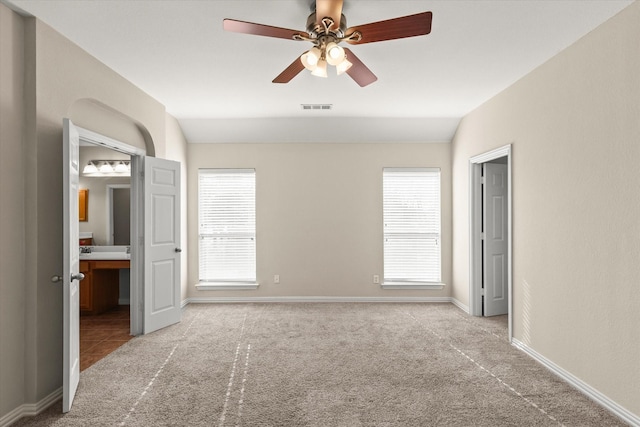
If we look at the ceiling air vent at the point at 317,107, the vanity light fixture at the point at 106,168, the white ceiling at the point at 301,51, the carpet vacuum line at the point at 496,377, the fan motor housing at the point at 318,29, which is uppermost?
the ceiling air vent at the point at 317,107

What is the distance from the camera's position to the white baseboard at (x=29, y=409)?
2.65 meters

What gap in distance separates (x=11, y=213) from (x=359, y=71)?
2.61m

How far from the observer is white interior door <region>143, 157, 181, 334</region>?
4684 mm

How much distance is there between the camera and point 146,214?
4.66m

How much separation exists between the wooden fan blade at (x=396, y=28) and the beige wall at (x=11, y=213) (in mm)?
2294

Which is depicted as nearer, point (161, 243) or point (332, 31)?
point (332, 31)

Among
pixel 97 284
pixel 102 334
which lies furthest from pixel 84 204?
pixel 102 334

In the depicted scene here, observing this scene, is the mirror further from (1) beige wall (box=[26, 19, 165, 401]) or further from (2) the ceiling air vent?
(2) the ceiling air vent

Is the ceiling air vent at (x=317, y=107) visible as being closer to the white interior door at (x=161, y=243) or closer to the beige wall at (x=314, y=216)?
the beige wall at (x=314, y=216)

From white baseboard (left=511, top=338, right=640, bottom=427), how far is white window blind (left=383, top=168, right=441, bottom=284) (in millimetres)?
2453

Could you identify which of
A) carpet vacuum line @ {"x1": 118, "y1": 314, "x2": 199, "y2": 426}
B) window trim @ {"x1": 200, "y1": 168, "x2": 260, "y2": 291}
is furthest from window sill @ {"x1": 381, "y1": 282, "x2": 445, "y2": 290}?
carpet vacuum line @ {"x1": 118, "y1": 314, "x2": 199, "y2": 426}

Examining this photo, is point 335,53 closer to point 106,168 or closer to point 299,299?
point 299,299

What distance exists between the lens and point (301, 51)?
3518 mm

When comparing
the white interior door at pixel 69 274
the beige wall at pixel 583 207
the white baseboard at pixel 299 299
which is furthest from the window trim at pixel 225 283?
the beige wall at pixel 583 207
